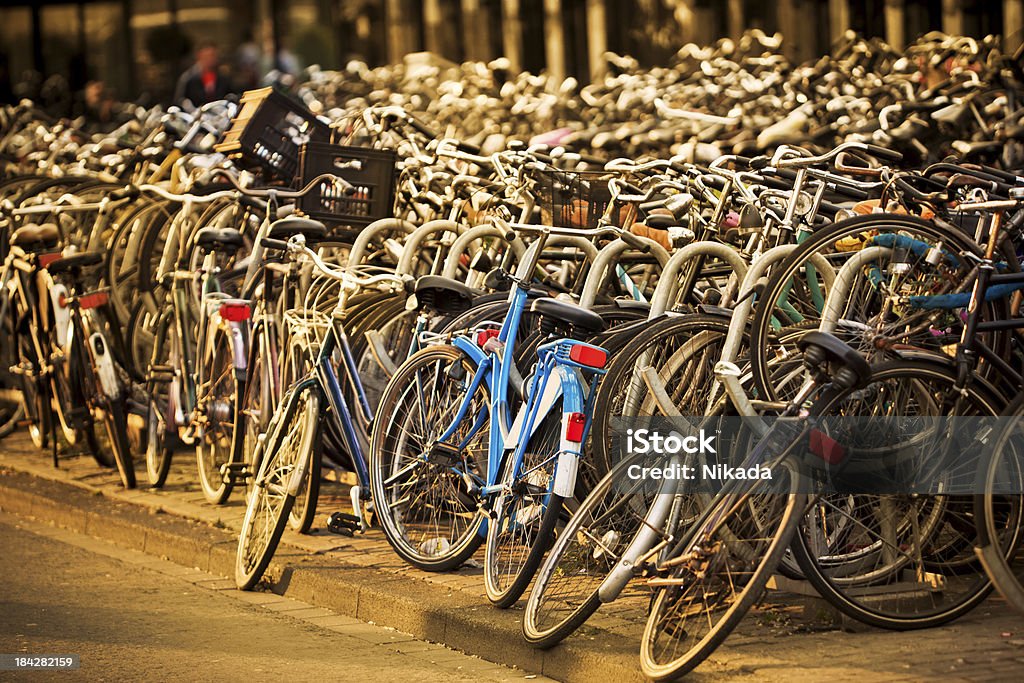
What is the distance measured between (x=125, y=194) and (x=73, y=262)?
1135mm

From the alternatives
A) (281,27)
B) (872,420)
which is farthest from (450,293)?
(281,27)

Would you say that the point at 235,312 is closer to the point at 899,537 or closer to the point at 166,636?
the point at 166,636

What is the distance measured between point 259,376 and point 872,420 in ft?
10.6

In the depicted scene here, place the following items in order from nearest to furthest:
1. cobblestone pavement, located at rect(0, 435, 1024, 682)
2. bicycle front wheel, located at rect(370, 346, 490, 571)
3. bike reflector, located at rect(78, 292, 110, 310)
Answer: cobblestone pavement, located at rect(0, 435, 1024, 682) → bicycle front wheel, located at rect(370, 346, 490, 571) → bike reflector, located at rect(78, 292, 110, 310)

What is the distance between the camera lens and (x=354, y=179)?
7984 millimetres

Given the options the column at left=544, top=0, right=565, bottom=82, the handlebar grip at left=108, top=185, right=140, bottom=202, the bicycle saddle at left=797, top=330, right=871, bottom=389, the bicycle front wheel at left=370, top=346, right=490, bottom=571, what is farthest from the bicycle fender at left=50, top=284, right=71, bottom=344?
the column at left=544, top=0, right=565, bottom=82

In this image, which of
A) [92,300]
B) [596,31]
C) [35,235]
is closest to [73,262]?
[92,300]

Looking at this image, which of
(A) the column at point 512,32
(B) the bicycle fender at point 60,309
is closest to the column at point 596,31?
(A) the column at point 512,32

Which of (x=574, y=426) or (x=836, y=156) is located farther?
(x=836, y=156)

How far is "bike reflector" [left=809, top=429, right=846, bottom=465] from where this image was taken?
4871mm

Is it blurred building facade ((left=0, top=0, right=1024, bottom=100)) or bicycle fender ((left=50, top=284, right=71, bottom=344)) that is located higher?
blurred building facade ((left=0, top=0, right=1024, bottom=100))

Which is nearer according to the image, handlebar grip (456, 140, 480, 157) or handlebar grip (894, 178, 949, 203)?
handlebar grip (894, 178, 949, 203)

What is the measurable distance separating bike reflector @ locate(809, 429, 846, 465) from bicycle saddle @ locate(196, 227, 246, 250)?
3.64m

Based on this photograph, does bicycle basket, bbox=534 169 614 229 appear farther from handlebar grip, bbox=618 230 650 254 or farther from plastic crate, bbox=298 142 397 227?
plastic crate, bbox=298 142 397 227
